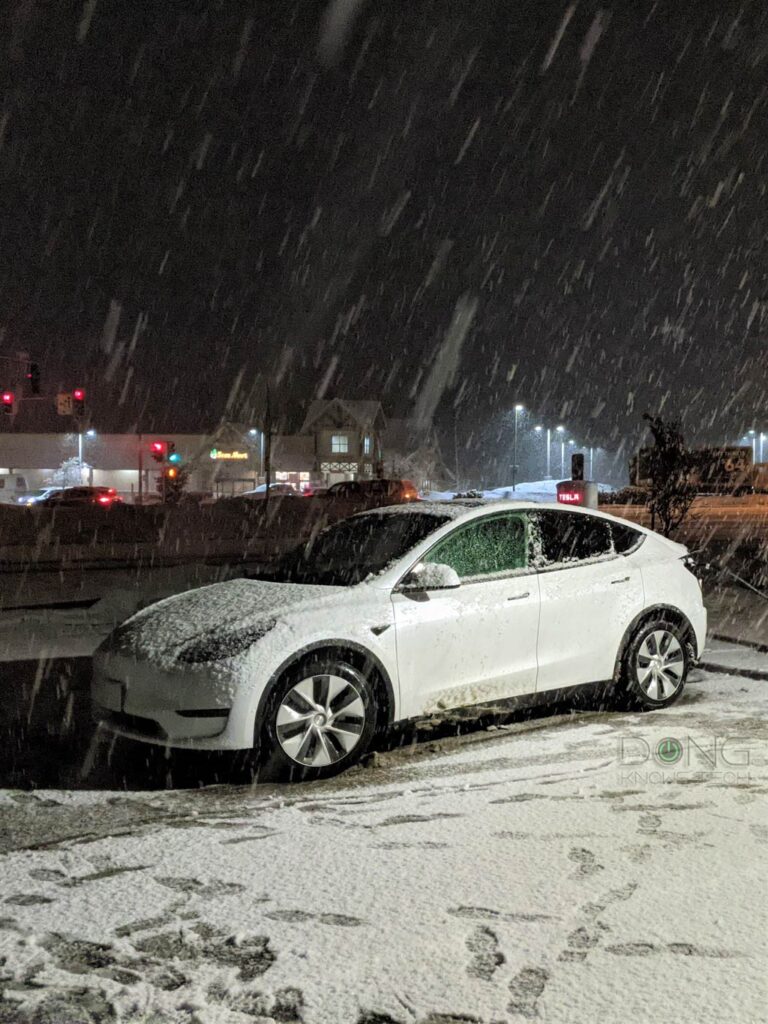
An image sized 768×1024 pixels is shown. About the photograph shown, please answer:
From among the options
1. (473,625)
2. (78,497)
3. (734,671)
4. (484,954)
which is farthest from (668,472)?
(78,497)

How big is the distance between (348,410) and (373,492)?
34.3 meters

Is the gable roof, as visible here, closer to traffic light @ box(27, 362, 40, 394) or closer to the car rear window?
traffic light @ box(27, 362, 40, 394)

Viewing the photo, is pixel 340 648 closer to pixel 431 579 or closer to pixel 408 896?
pixel 431 579

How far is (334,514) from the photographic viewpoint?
41219mm

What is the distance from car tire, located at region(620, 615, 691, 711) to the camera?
7.53 meters

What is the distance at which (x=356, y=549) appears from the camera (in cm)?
757

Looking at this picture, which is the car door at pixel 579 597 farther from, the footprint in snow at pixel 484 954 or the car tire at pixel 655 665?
the footprint in snow at pixel 484 954

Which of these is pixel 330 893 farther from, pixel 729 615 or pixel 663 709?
pixel 729 615

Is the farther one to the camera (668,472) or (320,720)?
(668,472)

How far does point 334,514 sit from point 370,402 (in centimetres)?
4038

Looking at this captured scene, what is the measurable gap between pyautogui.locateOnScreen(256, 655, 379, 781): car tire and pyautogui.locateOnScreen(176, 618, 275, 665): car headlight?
29 centimetres

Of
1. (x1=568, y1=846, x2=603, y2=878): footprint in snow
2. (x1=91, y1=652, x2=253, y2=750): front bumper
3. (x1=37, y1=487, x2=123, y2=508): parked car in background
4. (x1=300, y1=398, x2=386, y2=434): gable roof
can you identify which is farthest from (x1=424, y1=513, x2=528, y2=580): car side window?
(x1=300, y1=398, x2=386, y2=434): gable roof

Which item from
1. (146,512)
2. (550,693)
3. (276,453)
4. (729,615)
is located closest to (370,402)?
(276,453)

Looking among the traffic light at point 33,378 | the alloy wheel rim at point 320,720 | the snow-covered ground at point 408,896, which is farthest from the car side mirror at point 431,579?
the traffic light at point 33,378
